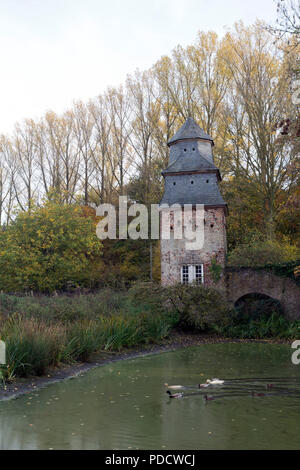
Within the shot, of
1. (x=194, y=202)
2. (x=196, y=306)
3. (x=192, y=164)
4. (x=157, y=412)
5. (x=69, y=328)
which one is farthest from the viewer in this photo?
(x=192, y=164)

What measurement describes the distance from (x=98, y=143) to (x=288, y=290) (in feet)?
67.0

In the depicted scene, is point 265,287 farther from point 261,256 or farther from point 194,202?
point 194,202

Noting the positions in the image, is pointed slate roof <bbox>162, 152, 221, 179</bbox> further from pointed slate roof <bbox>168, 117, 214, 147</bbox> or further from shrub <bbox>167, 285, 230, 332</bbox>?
shrub <bbox>167, 285, 230, 332</bbox>

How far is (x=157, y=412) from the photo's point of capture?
7.55m

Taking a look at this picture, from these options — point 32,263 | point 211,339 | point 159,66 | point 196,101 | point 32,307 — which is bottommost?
point 211,339

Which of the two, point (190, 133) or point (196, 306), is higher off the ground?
point (190, 133)

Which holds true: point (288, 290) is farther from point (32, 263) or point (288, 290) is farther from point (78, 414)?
point (78, 414)

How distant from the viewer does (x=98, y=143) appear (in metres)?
36.9

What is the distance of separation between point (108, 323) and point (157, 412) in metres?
7.56

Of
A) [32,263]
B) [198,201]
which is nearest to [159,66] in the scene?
[198,201]

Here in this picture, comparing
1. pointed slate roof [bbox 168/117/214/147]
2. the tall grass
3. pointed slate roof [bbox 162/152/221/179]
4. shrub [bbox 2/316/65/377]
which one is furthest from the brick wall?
shrub [bbox 2/316/65/377]

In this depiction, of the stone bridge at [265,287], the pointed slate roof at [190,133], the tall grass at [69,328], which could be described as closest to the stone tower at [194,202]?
the pointed slate roof at [190,133]

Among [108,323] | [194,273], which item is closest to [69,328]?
[108,323]

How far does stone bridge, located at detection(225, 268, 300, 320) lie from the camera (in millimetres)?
21453
